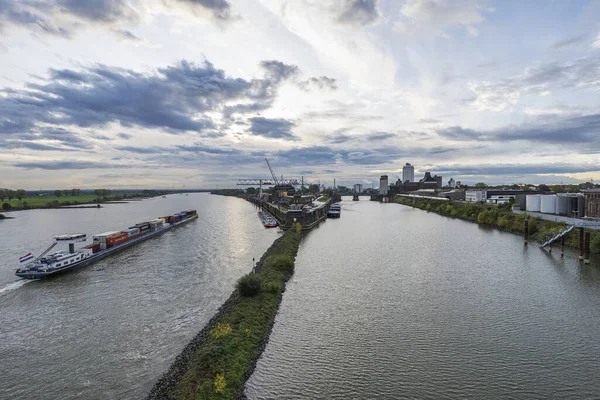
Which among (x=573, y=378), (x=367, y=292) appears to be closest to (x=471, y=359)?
(x=573, y=378)

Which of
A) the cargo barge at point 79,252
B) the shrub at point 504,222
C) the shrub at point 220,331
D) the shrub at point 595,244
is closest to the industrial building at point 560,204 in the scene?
the shrub at point 504,222

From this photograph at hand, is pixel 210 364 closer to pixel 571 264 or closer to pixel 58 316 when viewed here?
pixel 58 316

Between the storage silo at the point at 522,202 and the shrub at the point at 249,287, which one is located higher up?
the storage silo at the point at 522,202

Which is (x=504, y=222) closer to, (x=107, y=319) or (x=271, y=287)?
(x=271, y=287)

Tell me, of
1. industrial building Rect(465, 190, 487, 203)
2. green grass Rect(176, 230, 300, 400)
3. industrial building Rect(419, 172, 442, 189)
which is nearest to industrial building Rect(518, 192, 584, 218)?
industrial building Rect(465, 190, 487, 203)

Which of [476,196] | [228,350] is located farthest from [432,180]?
[228,350]

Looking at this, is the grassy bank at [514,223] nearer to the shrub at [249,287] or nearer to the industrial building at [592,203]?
the industrial building at [592,203]
